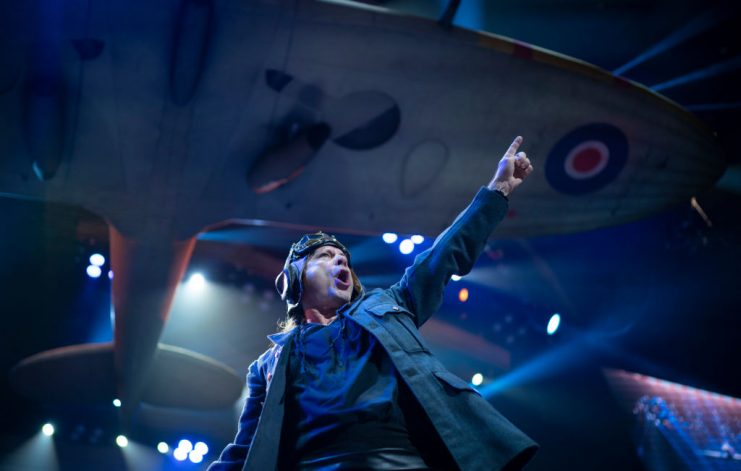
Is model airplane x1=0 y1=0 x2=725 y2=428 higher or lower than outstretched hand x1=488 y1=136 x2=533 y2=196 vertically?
higher

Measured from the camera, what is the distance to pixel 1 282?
768 cm

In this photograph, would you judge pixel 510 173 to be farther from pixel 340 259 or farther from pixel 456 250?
pixel 340 259

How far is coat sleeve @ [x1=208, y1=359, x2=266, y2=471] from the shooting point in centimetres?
186

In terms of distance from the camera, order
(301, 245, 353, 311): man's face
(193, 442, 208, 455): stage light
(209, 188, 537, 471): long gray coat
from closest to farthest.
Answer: (209, 188, 537, 471): long gray coat, (301, 245, 353, 311): man's face, (193, 442, 208, 455): stage light

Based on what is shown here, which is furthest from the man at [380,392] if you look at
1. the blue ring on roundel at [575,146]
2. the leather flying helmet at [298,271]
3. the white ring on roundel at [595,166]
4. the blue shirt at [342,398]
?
the white ring on roundel at [595,166]

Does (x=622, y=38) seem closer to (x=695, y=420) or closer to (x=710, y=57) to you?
(x=710, y=57)

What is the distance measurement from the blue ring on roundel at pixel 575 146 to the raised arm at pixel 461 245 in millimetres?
4537

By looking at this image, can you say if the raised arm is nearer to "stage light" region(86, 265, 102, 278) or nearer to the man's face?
the man's face

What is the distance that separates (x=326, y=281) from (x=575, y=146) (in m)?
4.96

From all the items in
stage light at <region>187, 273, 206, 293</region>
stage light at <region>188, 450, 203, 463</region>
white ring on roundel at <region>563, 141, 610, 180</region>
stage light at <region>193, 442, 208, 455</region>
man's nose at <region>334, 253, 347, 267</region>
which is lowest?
stage light at <region>188, 450, 203, 463</region>

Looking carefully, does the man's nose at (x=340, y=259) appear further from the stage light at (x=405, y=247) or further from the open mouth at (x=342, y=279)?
the stage light at (x=405, y=247)

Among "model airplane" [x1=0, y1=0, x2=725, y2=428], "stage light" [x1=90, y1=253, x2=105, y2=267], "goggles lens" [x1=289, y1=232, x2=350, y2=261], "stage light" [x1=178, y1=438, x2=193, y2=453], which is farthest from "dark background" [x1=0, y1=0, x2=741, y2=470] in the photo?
"goggles lens" [x1=289, y1=232, x2=350, y2=261]

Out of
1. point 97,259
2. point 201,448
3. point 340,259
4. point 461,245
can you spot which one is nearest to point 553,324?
point 201,448

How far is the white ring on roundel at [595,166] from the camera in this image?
20.2 feet
